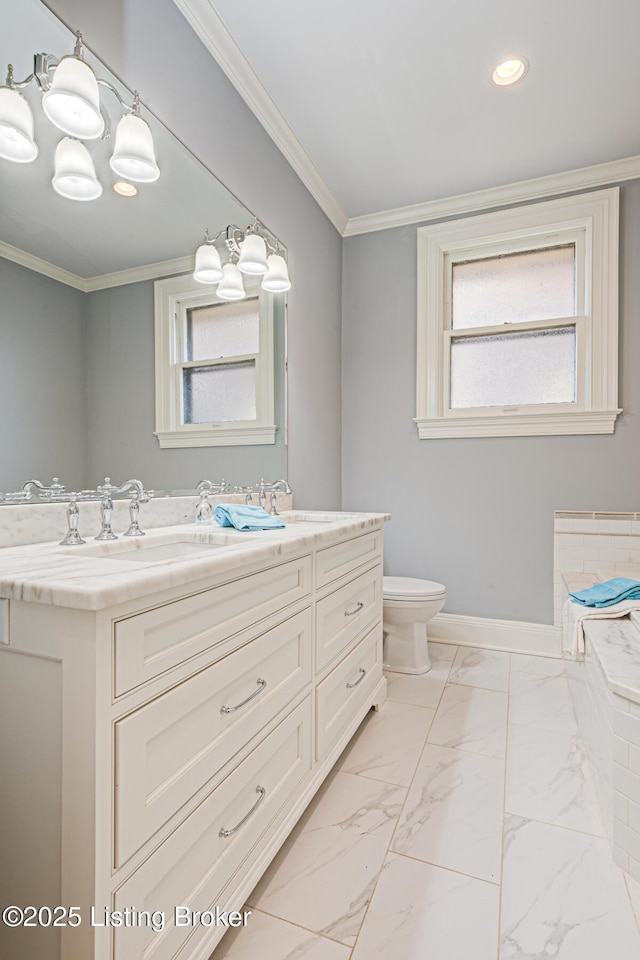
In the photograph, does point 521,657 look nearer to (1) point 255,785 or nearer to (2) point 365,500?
(2) point 365,500

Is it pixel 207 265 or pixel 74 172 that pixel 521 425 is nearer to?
pixel 207 265

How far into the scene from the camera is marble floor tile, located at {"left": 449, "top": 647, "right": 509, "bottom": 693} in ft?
7.79

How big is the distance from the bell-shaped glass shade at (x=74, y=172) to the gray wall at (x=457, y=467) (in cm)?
202

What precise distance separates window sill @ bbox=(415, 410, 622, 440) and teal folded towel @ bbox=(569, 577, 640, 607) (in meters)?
0.92

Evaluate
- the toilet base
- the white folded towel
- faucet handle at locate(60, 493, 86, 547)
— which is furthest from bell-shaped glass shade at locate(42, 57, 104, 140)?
the toilet base

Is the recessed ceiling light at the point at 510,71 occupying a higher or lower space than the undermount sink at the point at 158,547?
higher

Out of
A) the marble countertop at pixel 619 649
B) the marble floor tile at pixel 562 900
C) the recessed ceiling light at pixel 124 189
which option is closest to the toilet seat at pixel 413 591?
the marble countertop at pixel 619 649

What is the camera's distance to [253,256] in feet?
6.71

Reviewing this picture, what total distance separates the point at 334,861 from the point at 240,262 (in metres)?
2.11

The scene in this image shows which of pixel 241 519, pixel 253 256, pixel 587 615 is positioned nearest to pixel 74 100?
pixel 253 256

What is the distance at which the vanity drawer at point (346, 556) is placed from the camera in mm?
1494

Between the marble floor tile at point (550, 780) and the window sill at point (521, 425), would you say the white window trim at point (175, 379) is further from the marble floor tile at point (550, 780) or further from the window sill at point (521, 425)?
the marble floor tile at point (550, 780)

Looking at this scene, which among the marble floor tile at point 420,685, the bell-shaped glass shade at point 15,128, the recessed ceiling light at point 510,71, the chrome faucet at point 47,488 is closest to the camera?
the bell-shaped glass shade at point 15,128

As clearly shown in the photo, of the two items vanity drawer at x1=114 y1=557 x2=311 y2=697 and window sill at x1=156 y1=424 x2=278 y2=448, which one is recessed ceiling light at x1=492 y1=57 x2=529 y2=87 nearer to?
window sill at x1=156 y1=424 x2=278 y2=448
